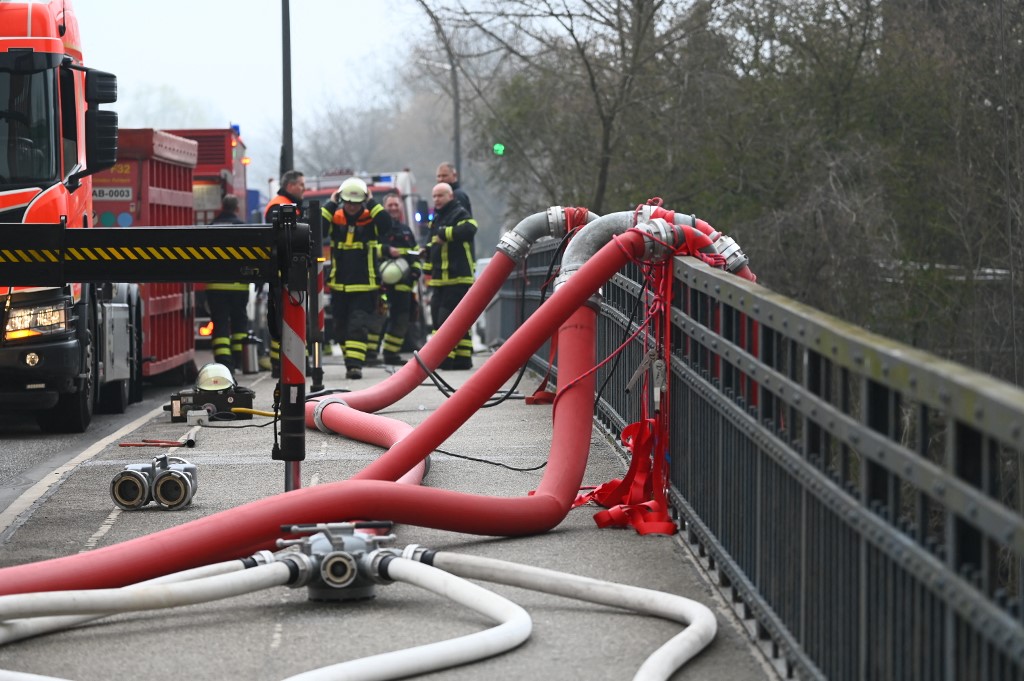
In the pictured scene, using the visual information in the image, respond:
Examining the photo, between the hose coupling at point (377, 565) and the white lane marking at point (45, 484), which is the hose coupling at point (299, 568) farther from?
the white lane marking at point (45, 484)

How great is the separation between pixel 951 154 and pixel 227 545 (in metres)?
18.8

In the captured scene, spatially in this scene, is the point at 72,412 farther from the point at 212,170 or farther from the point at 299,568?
the point at 212,170

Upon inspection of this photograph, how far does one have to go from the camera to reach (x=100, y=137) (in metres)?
12.1

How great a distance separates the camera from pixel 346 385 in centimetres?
1548

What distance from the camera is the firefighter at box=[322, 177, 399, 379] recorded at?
16.7m

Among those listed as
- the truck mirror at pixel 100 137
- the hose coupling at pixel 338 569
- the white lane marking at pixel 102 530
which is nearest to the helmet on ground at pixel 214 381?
the truck mirror at pixel 100 137

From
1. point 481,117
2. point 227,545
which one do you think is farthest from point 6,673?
point 481,117

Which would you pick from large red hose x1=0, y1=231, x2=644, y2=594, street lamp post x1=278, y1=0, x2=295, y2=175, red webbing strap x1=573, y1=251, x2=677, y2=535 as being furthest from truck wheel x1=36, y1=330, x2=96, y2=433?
street lamp post x1=278, y1=0, x2=295, y2=175

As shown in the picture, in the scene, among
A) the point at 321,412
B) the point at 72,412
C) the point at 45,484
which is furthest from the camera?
the point at 72,412

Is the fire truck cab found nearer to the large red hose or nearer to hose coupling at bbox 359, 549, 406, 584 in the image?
the large red hose

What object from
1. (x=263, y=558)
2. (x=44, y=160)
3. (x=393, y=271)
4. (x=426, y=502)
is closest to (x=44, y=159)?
(x=44, y=160)

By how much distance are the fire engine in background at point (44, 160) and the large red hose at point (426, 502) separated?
204 inches

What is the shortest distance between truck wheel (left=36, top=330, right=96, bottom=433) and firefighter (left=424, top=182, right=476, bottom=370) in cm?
507

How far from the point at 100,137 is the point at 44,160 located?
0.46 metres
